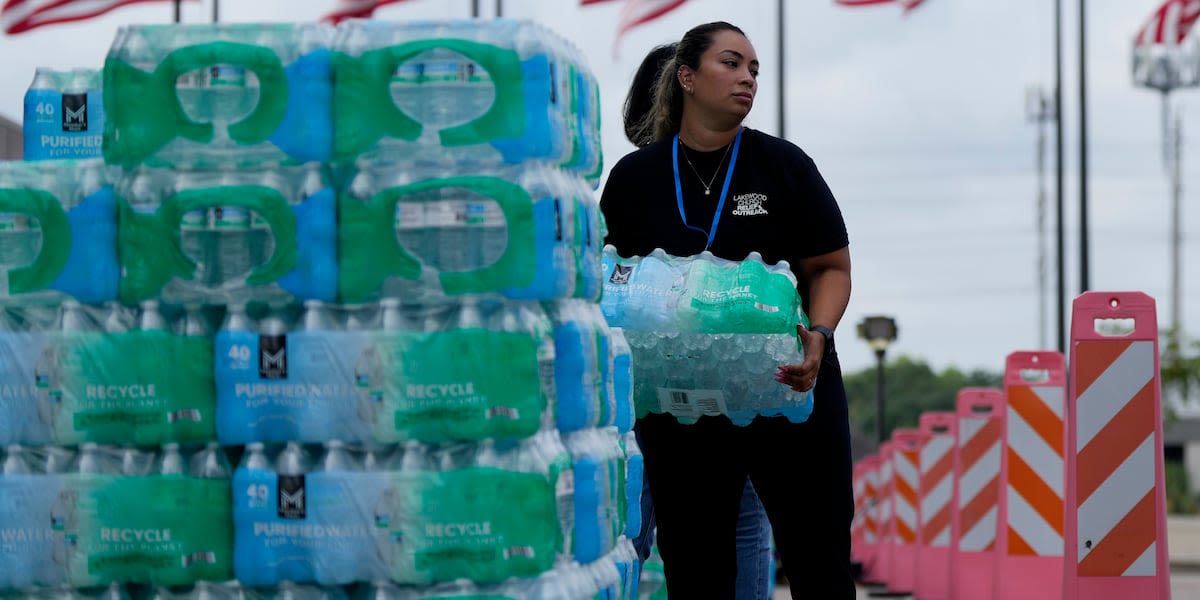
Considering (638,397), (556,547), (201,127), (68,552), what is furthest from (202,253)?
(638,397)

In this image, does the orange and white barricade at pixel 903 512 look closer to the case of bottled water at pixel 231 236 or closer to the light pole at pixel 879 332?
the light pole at pixel 879 332

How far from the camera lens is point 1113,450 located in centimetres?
877

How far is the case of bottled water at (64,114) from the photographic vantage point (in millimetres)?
6625

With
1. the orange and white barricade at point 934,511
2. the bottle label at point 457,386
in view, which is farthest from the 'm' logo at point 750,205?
the orange and white barricade at point 934,511

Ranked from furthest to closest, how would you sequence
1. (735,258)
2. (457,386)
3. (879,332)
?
(879,332)
(735,258)
(457,386)

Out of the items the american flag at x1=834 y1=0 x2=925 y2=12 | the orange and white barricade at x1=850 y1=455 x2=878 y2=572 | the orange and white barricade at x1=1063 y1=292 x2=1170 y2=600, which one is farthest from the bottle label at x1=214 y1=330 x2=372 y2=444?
the orange and white barricade at x1=850 y1=455 x2=878 y2=572

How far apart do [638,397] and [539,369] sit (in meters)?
1.24

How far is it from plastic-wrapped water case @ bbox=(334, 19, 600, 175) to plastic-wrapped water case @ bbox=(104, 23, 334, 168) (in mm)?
86

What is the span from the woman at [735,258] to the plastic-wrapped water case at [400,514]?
1275mm

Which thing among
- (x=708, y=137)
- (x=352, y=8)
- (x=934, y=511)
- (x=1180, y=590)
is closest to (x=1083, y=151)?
(x=1180, y=590)

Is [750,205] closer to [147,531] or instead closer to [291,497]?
[291,497]

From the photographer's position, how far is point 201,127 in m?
5.61

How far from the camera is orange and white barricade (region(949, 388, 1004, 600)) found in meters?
14.8

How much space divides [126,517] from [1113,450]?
189 inches
